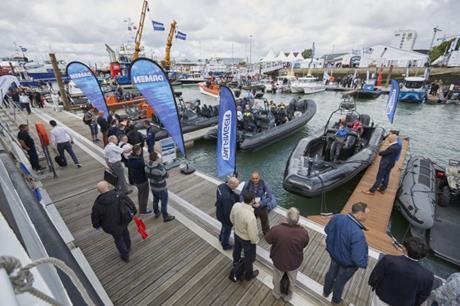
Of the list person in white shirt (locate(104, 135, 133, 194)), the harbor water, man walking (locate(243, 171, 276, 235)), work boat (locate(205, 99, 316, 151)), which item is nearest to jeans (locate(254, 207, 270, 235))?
man walking (locate(243, 171, 276, 235))

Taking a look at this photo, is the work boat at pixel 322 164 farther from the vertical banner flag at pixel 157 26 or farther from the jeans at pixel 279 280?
the vertical banner flag at pixel 157 26

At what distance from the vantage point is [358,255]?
2.33m

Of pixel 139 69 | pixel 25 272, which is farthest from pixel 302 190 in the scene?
pixel 25 272

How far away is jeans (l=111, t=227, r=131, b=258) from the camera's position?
10.1 feet

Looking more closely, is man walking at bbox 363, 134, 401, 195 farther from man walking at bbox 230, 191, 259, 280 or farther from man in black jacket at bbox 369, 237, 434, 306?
man walking at bbox 230, 191, 259, 280

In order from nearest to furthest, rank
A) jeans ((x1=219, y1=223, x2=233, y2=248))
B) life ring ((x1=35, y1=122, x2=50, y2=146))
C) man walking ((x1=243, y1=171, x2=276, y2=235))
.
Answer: jeans ((x1=219, y1=223, x2=233, y2=248)) → man walking ((x1=243, y1=171, x2=276, y2=235)) → life ring ((x1=35, y1=122, x2=50, y2=146))

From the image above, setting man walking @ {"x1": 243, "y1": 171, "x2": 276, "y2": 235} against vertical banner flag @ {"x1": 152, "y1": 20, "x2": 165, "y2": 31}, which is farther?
vertical banner flag @ {"x1": 152, "y1": 20, "x2": 165, "y2": 31}

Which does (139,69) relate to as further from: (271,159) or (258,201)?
(271,159)

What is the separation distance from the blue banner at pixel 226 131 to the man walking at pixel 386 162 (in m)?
3.54

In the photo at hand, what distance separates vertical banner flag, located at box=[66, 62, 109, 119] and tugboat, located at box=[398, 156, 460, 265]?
371 inches

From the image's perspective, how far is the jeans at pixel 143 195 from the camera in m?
4.11

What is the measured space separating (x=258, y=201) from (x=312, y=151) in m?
5.30

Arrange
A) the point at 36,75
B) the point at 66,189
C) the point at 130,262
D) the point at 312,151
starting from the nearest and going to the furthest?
1. the point at 130,262
2. the point at 66,189
3. the point at 312,151
4. the point at 36,75

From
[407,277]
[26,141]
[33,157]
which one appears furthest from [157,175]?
[33,157]
